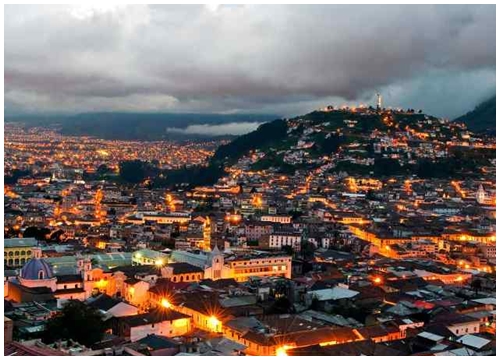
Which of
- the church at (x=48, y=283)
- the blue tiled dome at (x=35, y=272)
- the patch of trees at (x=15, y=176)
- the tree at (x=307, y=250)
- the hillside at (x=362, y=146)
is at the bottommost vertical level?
the tree at (x=307, y=250)

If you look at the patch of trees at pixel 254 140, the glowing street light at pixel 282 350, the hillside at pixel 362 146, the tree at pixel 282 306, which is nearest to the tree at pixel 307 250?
the tree at pixel 282 306

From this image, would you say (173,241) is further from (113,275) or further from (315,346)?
(315,346)

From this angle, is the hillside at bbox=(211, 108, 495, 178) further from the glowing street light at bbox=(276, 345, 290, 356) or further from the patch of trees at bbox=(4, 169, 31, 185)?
the glowing street light at bbox=(276, 345, 290, 356)

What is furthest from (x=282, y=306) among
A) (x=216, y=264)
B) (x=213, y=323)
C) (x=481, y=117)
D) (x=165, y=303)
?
(x=481, y=117)

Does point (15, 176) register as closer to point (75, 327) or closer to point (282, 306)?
point (282, 306)

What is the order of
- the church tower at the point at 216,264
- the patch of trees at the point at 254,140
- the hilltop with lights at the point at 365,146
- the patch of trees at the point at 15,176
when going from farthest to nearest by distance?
the patch of trees at the point at 254,140, the patch of trees at the point at 15,176, the hilltop with lights at the point at 365,146, the church tower at the point at 216,264

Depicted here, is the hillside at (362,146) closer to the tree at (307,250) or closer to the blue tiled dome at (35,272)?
the tree at (307,250)

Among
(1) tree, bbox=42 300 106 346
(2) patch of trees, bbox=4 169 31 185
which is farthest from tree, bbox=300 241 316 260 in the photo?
(2) patch of trees, bbox=4 169 31 185

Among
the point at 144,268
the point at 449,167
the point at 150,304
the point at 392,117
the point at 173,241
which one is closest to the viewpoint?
the point at 150,304

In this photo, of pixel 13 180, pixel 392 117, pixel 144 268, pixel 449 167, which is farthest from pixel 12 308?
pixel 392 117
